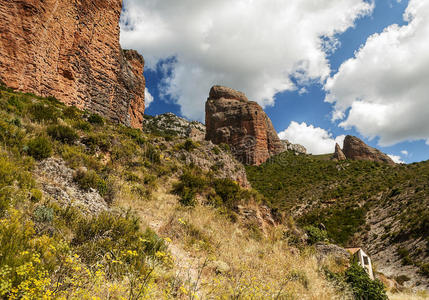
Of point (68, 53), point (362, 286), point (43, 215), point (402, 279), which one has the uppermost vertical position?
point (68, 53)

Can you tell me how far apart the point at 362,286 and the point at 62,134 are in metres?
11.9

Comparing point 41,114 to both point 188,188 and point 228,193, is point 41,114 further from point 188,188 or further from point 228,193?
point 228,193

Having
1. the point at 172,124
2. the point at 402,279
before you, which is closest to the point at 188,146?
the point at 402,279

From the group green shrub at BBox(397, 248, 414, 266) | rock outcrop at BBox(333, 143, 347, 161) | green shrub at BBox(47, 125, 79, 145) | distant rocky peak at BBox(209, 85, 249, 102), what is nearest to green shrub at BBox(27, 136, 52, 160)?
green shrub at BBox(47, 125, 79, 145)

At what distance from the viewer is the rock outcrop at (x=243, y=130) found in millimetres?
59500

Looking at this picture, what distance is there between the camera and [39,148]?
654 centimetres

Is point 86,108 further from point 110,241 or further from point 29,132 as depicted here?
point 110,241

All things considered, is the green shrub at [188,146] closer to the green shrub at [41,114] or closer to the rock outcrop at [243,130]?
the green shrub at [41,114]

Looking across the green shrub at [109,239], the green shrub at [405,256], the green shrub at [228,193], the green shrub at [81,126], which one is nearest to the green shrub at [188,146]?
the green shrub at [228,193]

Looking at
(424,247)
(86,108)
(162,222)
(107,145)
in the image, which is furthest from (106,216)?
(424,247)

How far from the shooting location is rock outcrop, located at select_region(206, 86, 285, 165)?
195 ft

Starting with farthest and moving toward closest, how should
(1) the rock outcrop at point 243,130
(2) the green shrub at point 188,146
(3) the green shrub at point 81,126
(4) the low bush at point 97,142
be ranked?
(1) the rock outcrop at point 243,130 < (2) the green shrub at point 188,146 < (3) the green shrub at point 81,126 < (4) the low bush at point 97,142

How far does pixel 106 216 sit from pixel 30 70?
46.7 ft

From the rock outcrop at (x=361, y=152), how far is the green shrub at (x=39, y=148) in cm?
7246
